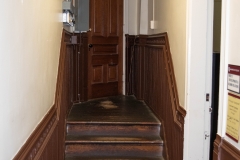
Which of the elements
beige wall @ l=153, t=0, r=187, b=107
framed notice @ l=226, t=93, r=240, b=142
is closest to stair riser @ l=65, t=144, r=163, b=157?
beige wall @ l=153, t=0, r=187, b=107

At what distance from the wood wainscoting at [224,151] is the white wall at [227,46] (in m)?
0.02

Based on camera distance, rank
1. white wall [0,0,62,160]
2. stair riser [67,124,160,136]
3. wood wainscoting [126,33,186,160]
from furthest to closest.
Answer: stair riser [67,124,160,136] → wood wainscoting [126,33,186,160] → white wall [0,0,62,160]

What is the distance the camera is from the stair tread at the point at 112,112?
4.51 meters

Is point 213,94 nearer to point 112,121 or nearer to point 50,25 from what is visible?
point 112,121

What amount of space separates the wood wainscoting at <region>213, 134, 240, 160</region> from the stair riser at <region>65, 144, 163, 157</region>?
2369 mm

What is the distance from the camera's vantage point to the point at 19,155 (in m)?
1.58

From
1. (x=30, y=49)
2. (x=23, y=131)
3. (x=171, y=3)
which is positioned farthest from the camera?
(x=171, y=3)

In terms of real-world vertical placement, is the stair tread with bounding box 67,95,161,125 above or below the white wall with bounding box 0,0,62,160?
below

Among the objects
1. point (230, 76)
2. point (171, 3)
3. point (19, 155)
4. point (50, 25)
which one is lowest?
point (19, 155)

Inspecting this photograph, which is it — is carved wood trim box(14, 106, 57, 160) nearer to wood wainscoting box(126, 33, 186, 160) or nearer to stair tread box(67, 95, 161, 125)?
wood wainscoting box(126, 33, 186, 160)

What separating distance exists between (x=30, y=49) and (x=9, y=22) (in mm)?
475

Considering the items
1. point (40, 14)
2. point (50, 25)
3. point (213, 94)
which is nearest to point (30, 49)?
point (40, 14)

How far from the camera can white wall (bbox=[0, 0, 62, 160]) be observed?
1381 mm

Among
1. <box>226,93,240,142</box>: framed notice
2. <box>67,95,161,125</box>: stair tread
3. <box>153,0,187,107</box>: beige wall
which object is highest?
<box>153,0,187,107</box>: beige wall
